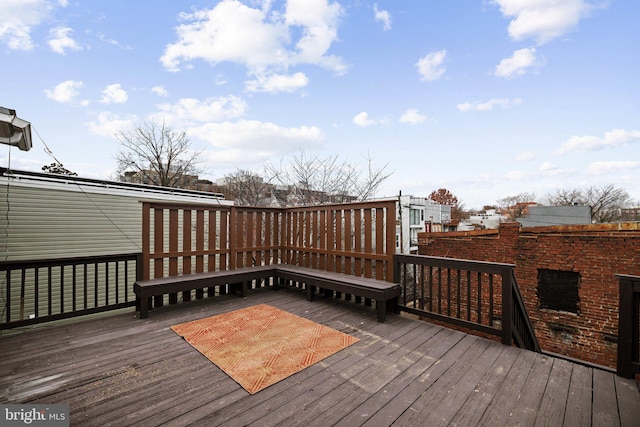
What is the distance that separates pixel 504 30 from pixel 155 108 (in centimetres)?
1414

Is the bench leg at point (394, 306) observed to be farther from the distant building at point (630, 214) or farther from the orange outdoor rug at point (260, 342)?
the distant building at point (630, 214)

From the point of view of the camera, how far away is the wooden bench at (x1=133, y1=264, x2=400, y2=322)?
10.7 feet

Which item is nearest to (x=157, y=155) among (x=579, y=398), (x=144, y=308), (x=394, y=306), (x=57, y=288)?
(x=57, y=288)

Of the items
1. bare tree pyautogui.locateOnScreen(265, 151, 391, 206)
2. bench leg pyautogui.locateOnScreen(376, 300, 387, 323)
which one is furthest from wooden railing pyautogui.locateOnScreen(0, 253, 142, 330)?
bare tree pyautogui.locateOnScreen(265, 151, 391, 206)

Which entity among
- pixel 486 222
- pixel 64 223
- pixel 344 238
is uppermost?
pixel 64 223

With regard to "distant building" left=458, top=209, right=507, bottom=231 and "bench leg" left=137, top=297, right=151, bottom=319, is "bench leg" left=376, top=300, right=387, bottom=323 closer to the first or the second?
"bench leg" left=137, top=297, right=151, bottom=319

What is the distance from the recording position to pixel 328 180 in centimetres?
983

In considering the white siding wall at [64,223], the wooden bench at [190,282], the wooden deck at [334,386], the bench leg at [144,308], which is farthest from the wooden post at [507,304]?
the white siding wall at [64,223]

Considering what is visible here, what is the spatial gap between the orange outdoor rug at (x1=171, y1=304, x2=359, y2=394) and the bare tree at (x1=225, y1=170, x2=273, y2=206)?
878cm

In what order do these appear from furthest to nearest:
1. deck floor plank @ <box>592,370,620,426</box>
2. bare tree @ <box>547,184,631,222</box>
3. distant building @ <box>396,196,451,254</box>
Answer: bare tree @ <box>547,184,631,222</box>
distant building @ <box>396,196,451,254</box>
deck floor plank @ <box>592,370,620,426</box>

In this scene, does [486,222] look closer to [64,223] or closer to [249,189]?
[249,189]

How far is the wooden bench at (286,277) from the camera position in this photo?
3254 millimetres

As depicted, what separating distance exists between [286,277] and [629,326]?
374 centimetres

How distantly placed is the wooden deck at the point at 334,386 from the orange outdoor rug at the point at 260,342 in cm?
10
